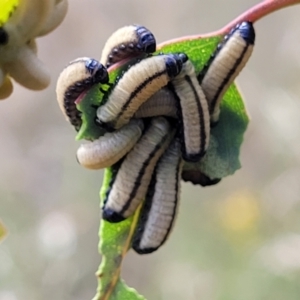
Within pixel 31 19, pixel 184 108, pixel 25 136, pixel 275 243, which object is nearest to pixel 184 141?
pixel 184 108

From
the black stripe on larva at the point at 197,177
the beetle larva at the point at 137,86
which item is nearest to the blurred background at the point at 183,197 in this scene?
the black stripe on larva at the point at 197,177

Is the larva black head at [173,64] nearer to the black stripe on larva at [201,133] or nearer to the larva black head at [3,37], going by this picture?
the black stripe on larva at [201,133]

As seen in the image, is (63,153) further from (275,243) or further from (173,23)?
(275,243)

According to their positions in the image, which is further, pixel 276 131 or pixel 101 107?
pixel 276 131

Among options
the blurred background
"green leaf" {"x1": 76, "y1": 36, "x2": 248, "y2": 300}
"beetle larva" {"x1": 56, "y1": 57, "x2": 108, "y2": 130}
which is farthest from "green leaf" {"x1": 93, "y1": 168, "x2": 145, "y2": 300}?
the blurred background

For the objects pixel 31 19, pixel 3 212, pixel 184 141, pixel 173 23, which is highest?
pixel 31 19

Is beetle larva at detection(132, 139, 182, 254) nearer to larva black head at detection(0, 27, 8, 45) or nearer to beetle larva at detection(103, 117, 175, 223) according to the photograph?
beetle larva at detection(103, 117, 175, 223)
